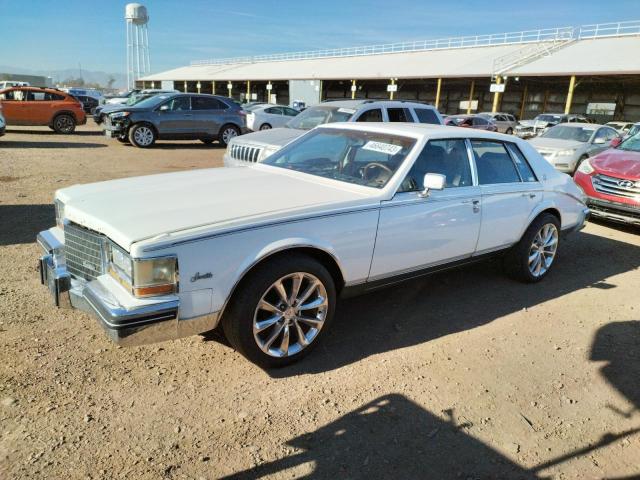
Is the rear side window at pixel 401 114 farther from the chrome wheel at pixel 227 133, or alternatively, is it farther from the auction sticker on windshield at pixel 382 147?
the chrome wheel at pixel 227 133

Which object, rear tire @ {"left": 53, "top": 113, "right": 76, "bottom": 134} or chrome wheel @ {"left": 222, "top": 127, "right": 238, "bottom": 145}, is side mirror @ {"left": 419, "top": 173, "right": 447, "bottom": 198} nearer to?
chrome wheel @ {"left": 222, "top": 127, "right": 238, "bottom": 145}

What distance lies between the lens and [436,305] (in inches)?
181

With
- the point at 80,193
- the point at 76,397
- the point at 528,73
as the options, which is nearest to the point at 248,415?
the point at 76,397

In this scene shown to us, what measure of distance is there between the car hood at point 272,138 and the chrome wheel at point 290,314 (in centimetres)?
527

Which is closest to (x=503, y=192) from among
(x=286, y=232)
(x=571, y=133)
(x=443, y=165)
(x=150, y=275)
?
(x=443, y=165)

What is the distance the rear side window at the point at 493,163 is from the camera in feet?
14.9

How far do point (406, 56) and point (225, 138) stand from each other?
33436 millimetres

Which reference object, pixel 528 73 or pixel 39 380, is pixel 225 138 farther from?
pixel 528 73

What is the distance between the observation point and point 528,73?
31344 mm

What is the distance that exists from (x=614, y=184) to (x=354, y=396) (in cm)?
653

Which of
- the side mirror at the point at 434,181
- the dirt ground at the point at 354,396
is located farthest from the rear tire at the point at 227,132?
the side mirror at the point at 434,181

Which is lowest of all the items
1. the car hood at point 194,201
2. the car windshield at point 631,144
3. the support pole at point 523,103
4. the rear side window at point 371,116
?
the car hood at point 194,201

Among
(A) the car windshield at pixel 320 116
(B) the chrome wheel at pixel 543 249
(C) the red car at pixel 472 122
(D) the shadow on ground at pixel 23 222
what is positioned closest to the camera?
(B) the chrome wheel at pixel 543 249

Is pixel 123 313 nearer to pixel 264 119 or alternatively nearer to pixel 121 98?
pixel 264 119
